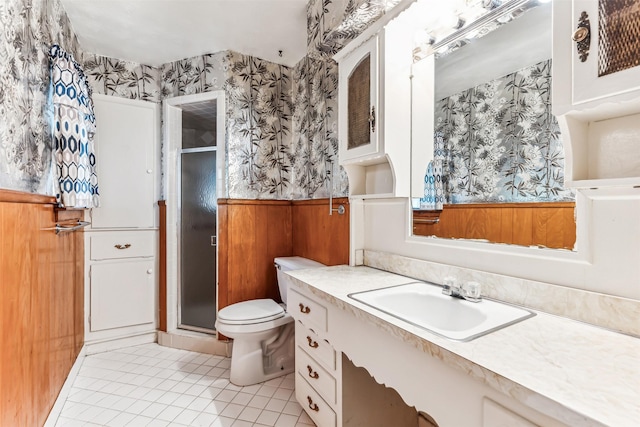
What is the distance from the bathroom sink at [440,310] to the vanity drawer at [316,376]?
1.49 ft

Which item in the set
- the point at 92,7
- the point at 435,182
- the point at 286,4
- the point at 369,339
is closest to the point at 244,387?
the point at 369,339

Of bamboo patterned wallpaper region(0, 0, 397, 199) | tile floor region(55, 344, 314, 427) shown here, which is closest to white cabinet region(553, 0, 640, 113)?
bamboo patterned wallpaper region(0, 0, 397, 199)

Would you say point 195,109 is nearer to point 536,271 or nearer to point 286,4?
point 286,4

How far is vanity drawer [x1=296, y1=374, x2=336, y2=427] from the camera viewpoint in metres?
1.37

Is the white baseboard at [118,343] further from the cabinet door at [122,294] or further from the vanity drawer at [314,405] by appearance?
the vanity drawer at [314,405]

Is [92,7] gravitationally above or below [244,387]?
above

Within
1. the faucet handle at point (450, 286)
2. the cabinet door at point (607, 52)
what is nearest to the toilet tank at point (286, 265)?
the faucet handle at point (450, 286)

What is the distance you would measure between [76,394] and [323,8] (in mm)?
2776

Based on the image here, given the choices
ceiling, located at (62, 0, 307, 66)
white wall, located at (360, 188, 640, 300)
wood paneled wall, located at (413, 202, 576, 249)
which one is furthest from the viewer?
ceiling, located at (62, 0, 307, 66)

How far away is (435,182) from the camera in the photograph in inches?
56.1

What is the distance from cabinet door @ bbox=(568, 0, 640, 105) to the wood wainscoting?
180 centimetres

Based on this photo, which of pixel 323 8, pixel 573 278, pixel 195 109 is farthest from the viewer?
pixel 195 109

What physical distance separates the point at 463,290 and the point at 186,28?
2.41m

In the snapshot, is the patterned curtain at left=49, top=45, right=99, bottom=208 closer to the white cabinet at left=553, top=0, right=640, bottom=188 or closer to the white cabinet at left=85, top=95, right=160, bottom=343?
the white cabinet at left=85, top=95, right=160, bottom=343
